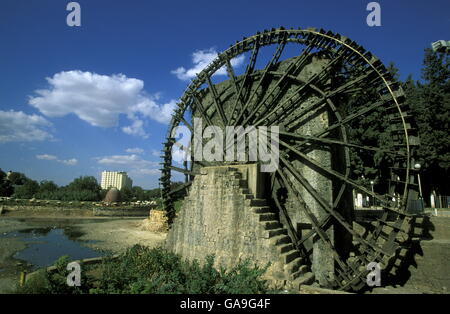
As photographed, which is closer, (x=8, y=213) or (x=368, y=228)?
(x=368, y=228)

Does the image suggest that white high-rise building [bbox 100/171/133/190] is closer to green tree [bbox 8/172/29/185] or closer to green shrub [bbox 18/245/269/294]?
green tree [bbox 8/172/29/185]

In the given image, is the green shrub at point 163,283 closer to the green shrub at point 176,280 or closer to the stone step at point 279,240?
the green shrub at point 176,280

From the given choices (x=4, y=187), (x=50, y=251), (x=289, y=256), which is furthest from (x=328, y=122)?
(x=4, y=187)

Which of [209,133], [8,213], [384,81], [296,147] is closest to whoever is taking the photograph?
[384,81]

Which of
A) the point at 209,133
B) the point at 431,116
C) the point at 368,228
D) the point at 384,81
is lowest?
the point at 368,228

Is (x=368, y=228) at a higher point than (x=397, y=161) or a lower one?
lower

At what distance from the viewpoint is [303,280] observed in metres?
5.86

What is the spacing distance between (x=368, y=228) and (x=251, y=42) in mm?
7954

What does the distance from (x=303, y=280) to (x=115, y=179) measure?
156 meters

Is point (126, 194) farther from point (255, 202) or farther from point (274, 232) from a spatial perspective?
point (274, 232)

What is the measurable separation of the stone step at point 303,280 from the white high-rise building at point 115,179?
5869 inches
